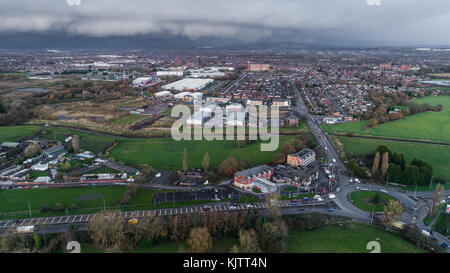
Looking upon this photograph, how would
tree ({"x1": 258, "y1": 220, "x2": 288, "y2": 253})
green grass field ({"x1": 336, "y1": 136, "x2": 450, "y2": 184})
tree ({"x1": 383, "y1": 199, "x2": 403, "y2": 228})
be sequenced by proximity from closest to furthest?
tree ({"x1": 258, "y1": 220, "x2": 288, "y2": 253}) → tree ({"x1": 383, "y1": 199, "x2": 403, "y2": 228}) → green grass field ({"x1": 336, "y1": 136, "x2": 450, "y2": 184})

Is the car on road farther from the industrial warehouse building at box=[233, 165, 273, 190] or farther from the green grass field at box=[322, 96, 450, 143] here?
the green grass field at box=[322, 96, 450, 143]

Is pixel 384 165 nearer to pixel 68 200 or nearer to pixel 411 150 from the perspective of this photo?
pixel 411 150

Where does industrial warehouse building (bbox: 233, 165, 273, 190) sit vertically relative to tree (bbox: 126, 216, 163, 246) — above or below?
above

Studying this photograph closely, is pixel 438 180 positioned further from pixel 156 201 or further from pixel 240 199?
pixel 156 201

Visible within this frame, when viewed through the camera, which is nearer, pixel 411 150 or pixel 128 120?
pixel 411 150

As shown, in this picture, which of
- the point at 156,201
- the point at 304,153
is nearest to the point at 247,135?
the point at 304,153

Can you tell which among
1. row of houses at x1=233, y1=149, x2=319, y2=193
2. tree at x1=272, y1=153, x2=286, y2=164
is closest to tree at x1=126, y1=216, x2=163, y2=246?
row of houses at x1=233, y1=149, x2=319, y2=193

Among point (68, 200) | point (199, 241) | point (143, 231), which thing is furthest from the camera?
point (68, 200)

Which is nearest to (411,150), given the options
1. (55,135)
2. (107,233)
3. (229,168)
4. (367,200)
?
(367,200)

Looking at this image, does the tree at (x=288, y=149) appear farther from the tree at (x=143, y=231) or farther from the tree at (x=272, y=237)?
the tree at (x=143, y=231)
